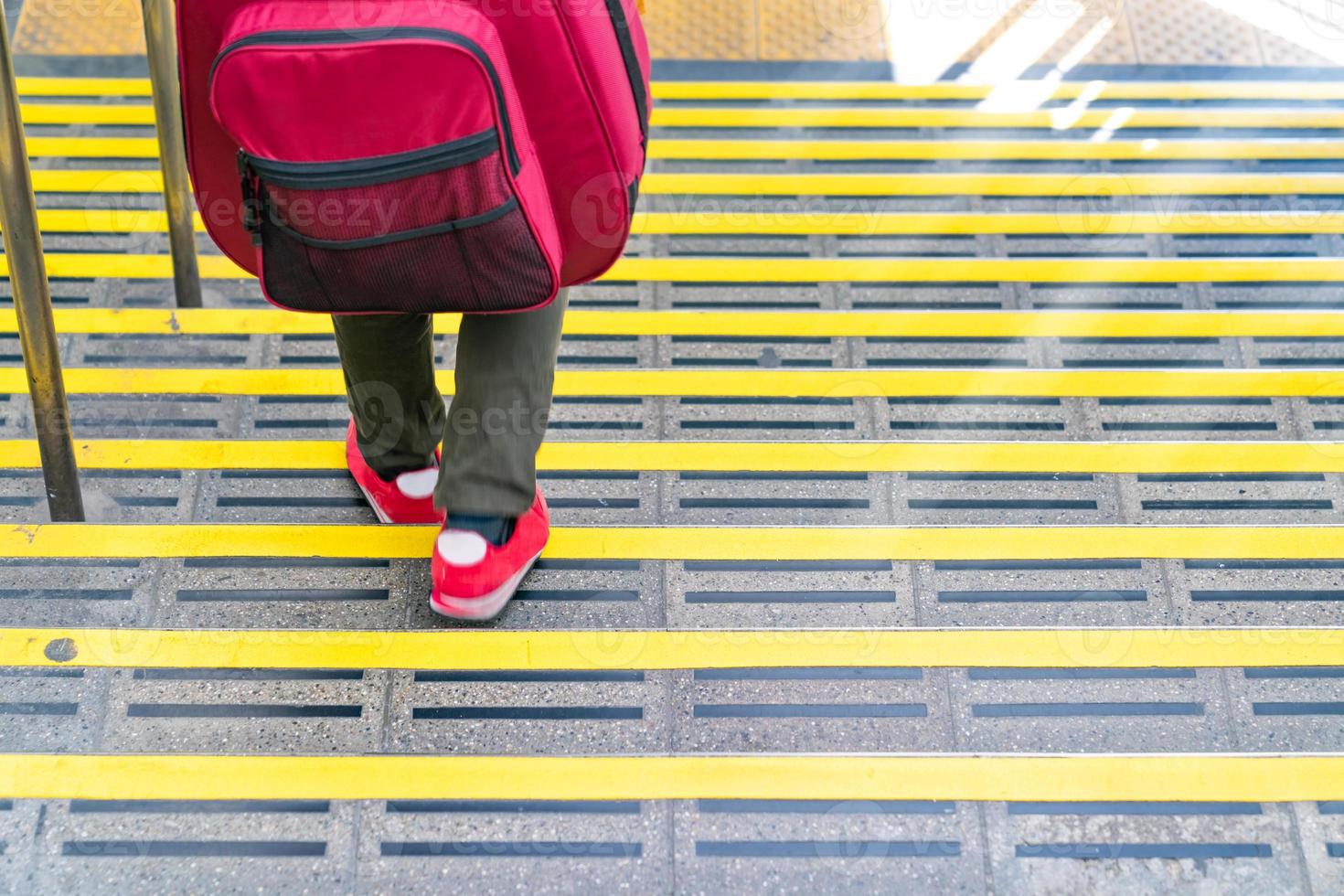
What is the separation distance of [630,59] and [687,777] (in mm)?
1027

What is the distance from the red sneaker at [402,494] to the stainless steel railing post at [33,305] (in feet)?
1.60

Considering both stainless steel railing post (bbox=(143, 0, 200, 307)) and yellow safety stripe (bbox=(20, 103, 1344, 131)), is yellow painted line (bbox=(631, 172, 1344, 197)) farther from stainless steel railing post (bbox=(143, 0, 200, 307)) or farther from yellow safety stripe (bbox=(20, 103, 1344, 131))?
stainless steel railing post (bbox=(143, 0, 200, 307))

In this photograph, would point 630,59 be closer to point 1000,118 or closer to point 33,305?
point 33,305

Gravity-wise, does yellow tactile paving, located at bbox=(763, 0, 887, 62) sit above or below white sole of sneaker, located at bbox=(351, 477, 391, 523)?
above

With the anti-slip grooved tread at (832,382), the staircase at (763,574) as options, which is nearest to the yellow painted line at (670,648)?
the staircase at (763,574)

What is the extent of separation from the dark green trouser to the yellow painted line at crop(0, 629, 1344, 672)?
240mm

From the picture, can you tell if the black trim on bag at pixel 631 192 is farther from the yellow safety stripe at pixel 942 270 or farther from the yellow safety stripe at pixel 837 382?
the yellow safety stripe at pixel 942 270

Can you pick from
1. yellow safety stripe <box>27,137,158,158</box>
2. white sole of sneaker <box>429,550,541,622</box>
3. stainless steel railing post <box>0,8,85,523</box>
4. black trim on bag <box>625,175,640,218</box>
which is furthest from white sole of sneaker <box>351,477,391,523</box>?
yellow safety stripe <box>27,137,158,158</box>

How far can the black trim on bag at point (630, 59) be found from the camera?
61.2 inches

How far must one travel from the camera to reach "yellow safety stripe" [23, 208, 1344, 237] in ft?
9.54

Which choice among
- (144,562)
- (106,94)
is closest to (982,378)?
(144,562)

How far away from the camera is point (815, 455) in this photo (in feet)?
7.76

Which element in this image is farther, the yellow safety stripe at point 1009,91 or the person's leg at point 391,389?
the yellow safety stripe at point 1009,91

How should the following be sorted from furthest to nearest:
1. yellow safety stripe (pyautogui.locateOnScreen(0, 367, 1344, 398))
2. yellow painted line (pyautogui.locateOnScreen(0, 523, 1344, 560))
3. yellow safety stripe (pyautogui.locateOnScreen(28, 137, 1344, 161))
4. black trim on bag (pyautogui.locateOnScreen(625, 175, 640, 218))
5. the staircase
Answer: yellow safety stripe (pyautogui.locateOnScreen(28, 137, 1344, 161)) → yellow safety stripe (pyautogui.locateOnScreen(0, 367, 1344, 398)) → yellow painted line (pyautogui.locateOnScreen(0, 523, 1344, 560)) → the staircase → black trim on bag (pyautogui.locateOnScreen(625, 175, 640, 218))
